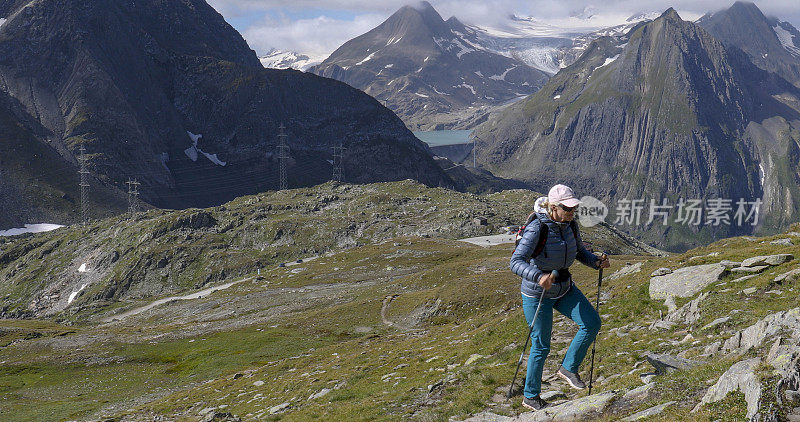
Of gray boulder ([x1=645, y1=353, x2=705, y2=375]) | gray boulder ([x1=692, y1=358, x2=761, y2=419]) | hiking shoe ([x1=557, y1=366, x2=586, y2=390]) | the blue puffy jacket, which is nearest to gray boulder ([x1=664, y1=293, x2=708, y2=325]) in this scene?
gray boulder ([x1=645, y1=353, x2=705, y2=375])

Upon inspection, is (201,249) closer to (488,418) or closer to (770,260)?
(770,260)

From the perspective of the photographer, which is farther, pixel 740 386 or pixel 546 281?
pixel 546 281

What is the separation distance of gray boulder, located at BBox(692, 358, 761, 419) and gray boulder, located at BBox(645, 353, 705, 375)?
3587 mm

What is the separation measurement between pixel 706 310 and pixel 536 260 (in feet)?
40.6

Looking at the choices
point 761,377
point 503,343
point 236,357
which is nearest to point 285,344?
point 236,357

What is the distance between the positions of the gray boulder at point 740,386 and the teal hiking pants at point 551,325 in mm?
3290

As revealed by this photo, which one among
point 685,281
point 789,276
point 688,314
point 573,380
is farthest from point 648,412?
point 685,281

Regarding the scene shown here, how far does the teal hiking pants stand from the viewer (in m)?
15.3

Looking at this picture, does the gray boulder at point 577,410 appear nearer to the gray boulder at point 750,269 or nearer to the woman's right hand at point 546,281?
the woman's right hand at point 546,281

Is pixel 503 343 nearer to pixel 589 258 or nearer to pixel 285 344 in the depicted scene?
pixel 589 258

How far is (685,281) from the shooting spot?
29.8 meters

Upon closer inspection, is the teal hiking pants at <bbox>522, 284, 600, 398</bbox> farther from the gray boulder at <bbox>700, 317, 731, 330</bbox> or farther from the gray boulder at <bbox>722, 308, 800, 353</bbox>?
the gray boulder at <bbox>700, 317, 731, 330</bbox>

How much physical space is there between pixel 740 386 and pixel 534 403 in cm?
542

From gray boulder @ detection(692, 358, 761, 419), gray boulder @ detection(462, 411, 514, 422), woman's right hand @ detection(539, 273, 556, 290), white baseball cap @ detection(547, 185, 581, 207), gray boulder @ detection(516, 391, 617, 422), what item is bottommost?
gray boulder @ detection(462, 411, 514, 422)
